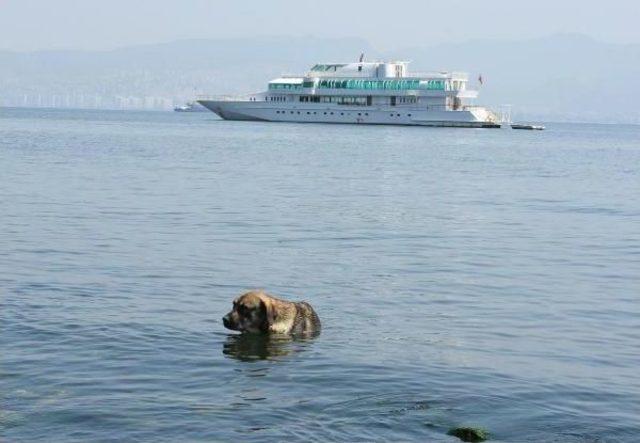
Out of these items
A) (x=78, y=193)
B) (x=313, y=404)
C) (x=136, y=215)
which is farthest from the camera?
(x=78, y=193)

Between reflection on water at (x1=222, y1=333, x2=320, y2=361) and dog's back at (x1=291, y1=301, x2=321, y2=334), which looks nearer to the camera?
reflection on water at (x1=222, y1=333, x2=320, y2=361)

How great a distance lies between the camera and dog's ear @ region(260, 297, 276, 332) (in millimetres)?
14078

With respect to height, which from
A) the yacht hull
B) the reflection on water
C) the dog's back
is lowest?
the reflection on water

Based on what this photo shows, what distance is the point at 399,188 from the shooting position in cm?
4503

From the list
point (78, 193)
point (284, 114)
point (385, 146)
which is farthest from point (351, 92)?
point (78, 193)

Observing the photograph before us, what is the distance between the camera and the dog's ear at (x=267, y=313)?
14.1 m

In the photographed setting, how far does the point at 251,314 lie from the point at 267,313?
0.19m

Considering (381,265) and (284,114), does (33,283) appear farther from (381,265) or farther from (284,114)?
(284,114)

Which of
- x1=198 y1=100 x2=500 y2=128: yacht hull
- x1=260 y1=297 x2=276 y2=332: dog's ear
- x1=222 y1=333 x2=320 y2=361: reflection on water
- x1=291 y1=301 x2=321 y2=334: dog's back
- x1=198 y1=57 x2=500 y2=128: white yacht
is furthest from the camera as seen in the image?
x1=198 y1=100 x2=500 y2=128: yacht hull

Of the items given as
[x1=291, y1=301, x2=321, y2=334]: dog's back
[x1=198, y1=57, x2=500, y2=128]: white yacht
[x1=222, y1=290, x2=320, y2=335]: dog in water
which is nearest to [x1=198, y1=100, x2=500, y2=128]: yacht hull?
[x1=198, y1=57, x2=500, y2=128]: white yacht

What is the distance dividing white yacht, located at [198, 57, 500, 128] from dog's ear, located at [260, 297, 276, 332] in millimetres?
119224

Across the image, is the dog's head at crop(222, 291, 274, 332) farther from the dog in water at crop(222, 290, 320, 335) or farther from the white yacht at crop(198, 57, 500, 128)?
the white yacht at crop(198, 57, 500, 128)

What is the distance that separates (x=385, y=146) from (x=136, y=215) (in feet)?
194

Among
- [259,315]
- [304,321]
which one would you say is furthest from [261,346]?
[304,321]
